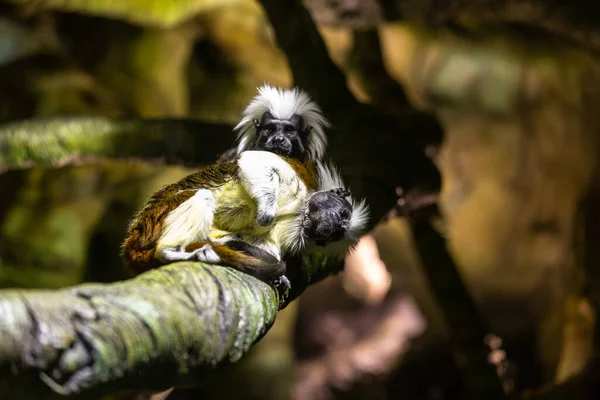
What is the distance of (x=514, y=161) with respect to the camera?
Result: 5418 millimetres

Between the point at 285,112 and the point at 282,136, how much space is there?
11 centimetres

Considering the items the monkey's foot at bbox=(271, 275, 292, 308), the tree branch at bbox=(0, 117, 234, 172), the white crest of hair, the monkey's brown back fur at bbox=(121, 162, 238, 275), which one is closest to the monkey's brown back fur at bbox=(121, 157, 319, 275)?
the monkey's brown back fur at bbox=(121, 162, 238, 275)

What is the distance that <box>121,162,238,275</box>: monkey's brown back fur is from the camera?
1.63 meters

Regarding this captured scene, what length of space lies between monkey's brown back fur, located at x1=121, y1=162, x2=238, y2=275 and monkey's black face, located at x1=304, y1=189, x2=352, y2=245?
8.5 inches

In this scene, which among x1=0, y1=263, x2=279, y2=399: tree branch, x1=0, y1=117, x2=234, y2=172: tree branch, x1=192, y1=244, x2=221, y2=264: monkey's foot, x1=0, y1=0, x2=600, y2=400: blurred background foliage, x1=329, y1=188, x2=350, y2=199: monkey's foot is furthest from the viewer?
x1=0, y1=0, x2=600, y2=400: blurred background foliage

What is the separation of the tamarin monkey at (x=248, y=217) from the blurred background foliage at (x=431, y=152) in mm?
1934

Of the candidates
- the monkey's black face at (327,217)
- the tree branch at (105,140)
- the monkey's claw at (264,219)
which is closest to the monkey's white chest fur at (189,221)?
the monkey's claw at (264,219)

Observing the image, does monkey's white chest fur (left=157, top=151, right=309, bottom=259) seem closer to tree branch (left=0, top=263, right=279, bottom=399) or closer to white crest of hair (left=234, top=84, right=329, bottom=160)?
tree branch (left=0, top=263, right=279, bottom=399)

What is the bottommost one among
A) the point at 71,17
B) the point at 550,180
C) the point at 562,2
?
the point at 550,180

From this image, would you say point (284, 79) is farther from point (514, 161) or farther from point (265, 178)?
point (265, 178)

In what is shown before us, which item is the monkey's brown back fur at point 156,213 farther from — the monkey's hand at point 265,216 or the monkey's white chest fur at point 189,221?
the monkey's hand at point 265,216

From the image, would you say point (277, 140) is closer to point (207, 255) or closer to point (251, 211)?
point (251, 211)

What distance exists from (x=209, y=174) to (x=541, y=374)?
4.08 meters

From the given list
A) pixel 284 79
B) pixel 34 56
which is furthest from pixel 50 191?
pixel 284 79
